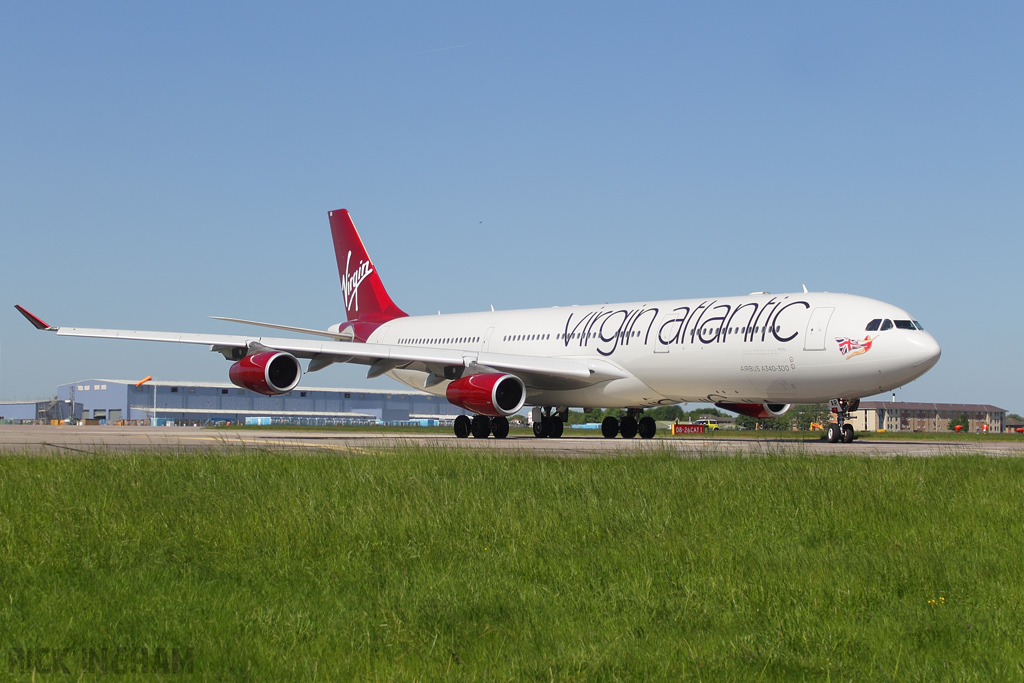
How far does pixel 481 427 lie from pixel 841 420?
10049 mm

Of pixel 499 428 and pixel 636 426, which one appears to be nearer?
pixel 499 428

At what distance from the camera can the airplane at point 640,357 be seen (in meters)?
23.4

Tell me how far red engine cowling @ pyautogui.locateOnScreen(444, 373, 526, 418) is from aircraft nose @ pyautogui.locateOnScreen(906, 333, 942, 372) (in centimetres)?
982

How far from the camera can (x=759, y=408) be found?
29.2 metres

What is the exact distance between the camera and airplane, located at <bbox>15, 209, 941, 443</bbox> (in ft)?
76.6

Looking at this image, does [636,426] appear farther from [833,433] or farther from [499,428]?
[833,433]

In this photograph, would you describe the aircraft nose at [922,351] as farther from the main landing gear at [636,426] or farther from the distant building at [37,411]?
the distant building at [37,411]

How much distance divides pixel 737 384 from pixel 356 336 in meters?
18.2

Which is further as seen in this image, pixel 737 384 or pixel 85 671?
pixel 737 384

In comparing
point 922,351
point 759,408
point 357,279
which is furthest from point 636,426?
point 357,279

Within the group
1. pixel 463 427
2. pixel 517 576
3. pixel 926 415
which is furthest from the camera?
pixel 926 415

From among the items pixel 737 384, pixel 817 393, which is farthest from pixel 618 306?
pixel 817 393

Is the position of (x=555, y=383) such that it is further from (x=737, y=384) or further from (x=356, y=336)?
(x=356, y=336)

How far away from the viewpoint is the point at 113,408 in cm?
9144
